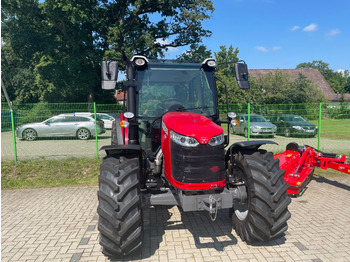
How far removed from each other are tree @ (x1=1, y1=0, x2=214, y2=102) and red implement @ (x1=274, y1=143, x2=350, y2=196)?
15.3 m

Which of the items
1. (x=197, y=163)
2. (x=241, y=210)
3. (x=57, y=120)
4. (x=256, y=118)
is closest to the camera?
(x=197, y=163)

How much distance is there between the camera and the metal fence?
783cm

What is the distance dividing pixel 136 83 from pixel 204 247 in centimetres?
252

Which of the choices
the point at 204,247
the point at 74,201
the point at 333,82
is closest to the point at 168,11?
the point at 74,201

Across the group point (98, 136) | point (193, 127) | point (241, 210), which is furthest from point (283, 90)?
point (193, 127)

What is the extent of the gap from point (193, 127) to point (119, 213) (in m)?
1.33

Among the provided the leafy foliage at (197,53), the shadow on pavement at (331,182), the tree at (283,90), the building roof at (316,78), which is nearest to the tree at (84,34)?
the leafy foliage at (197,53)

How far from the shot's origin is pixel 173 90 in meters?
4.17

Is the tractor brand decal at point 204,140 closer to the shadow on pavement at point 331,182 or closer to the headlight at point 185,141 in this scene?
the headlight at point 185,141

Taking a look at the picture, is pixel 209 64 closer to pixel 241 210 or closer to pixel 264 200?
pixel 264 200

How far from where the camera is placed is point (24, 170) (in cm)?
719

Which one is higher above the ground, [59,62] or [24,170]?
[59,62]

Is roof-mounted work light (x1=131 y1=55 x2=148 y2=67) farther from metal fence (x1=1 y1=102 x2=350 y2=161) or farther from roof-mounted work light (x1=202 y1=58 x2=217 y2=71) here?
metal fence (x1=1 y1=102 x2=350 y2=161)

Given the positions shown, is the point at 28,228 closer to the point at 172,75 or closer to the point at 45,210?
the point at 45,210
